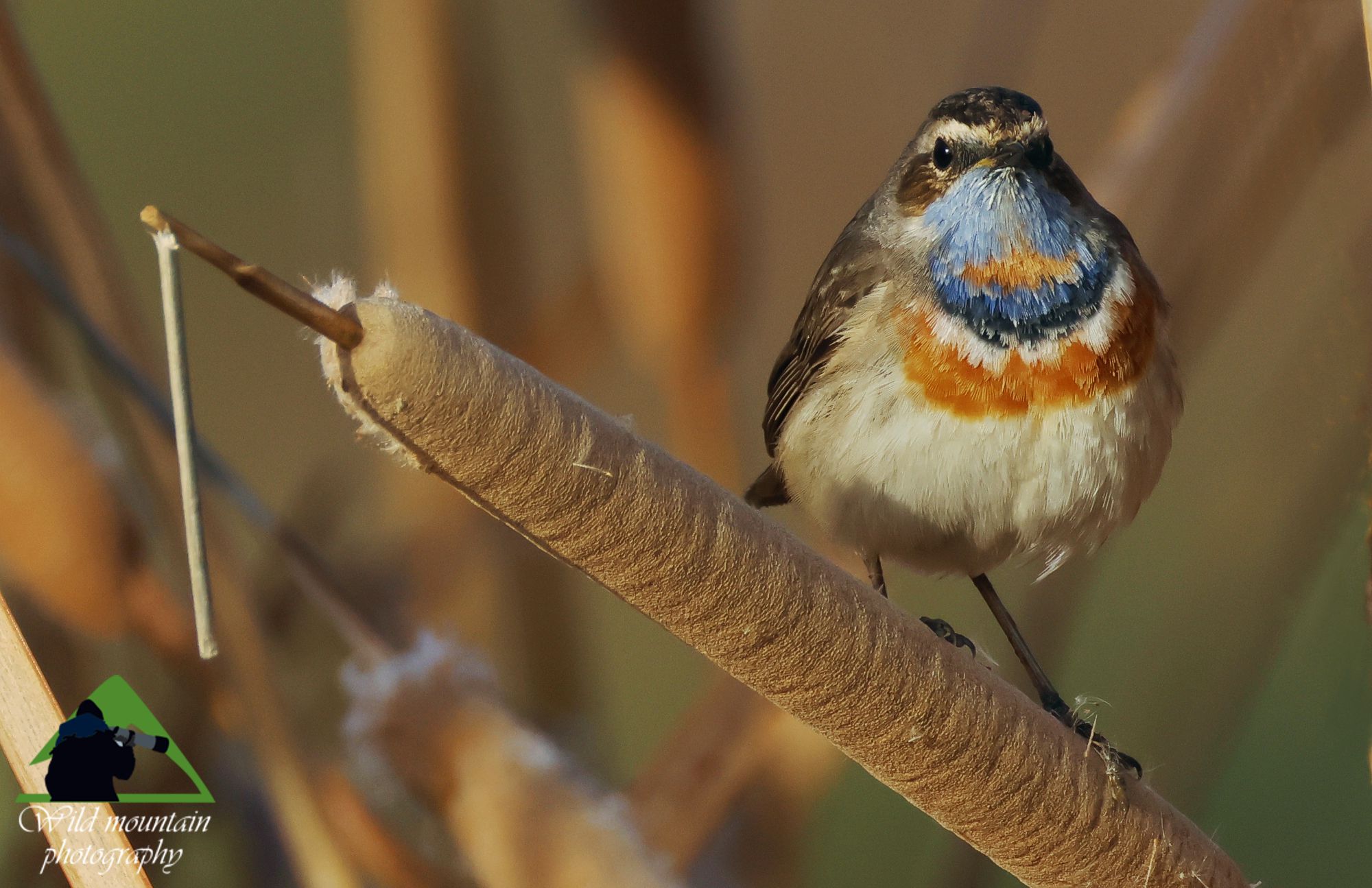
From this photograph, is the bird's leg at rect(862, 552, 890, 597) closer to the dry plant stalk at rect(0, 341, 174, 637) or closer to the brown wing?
the brown wing

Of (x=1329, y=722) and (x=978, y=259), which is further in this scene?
(x=1329, y=722)

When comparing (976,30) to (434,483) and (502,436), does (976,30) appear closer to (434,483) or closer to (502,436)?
(434,483)

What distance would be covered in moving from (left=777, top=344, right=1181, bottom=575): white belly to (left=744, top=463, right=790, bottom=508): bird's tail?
0.34ft

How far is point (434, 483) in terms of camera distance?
4.61 feet

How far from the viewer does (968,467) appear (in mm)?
1161

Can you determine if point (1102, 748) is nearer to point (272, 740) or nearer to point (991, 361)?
point (991, 361)

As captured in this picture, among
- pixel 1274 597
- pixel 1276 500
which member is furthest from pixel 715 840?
pixel 1276 500

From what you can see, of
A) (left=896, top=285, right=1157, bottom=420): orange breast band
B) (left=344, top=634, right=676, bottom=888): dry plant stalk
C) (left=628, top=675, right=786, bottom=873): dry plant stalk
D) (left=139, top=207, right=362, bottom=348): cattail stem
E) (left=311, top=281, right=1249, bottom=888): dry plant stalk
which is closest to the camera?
(left=139, top=207, right=362, bottom=348): cattail stem

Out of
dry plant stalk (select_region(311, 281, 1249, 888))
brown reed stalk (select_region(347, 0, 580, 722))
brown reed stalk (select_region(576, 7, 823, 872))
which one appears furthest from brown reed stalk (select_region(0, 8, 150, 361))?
dry plant stalk (select_region(311, 281, 1249, 888))

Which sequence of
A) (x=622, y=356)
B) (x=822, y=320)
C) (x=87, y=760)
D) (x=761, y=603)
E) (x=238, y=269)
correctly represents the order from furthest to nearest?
(x=622, y=356)
(x=822, y=320)
(x=87, y=760)
(x=761, y=603)
(x=238, y=269)

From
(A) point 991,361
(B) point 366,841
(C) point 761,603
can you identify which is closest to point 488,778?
(B) point 366,841

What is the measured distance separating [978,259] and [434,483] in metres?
0.64

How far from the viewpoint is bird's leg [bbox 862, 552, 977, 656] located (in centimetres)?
121

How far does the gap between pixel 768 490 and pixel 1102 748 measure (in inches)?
22.4
